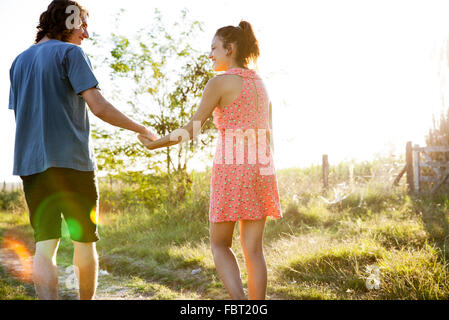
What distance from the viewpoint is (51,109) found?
7.91 ft

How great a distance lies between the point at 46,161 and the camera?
2367mm

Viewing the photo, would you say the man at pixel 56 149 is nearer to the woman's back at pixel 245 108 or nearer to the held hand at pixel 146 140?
the held hand at pixel 146 140

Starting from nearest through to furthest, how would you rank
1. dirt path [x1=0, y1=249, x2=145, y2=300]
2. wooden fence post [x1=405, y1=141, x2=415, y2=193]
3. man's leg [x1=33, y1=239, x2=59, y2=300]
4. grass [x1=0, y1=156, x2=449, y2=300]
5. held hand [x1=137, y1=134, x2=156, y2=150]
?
man's leg [x1=33, y1=239, x2=59, y2=300] → held hand [x1=137, y1=134, x2=156, y2=150] → grass [x1=0, y1=156, x2=449, y2=300] → dirt path [x1=0, y1=249, x2=145, y2=300] → wooden fence post [x1=405, y1=141, x2=415, y2=193]

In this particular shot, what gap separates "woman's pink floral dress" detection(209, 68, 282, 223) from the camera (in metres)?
2.51

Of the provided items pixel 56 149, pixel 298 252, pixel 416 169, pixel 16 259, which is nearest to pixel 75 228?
pixel 56 149

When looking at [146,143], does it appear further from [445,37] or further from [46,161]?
[445,37]

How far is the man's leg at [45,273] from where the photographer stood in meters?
2.32

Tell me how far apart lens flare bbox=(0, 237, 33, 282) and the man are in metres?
2.92

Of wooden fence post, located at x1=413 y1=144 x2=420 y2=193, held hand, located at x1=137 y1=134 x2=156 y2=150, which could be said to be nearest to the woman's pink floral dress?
held hand, located at x1=137 y1=134 x2=156 y2=150

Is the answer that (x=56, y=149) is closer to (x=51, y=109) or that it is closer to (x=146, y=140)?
(x=51, y=109)

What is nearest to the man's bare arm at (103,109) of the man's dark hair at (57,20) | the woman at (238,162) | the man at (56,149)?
the man at (56,149)

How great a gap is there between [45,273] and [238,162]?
1.32m

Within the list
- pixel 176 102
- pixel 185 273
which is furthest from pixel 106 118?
pixel 176 102

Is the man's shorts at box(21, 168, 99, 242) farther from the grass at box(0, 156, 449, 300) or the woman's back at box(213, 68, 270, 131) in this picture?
the grass at box(0, 156, 449, 300)
